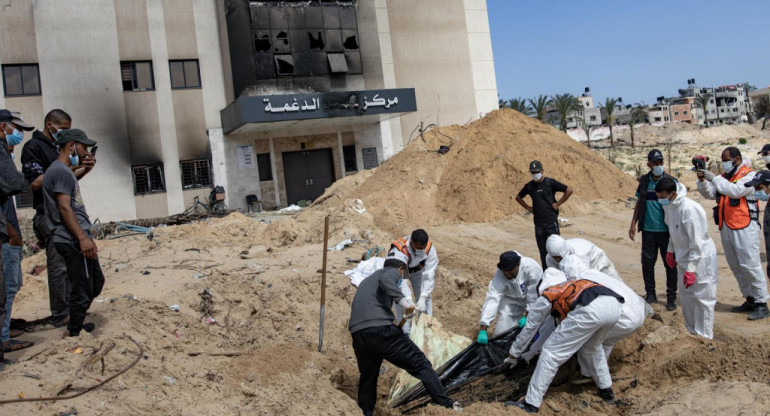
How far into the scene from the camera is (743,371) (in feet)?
17.1

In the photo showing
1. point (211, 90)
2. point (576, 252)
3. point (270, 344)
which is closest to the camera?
point (576, 252)

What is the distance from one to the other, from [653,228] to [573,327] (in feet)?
10.0

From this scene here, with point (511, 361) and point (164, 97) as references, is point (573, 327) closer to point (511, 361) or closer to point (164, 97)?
point (511, 361)

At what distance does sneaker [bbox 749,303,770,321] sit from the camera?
22.2ft

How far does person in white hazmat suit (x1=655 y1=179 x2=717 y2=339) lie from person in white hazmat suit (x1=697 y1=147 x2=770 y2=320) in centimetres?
85

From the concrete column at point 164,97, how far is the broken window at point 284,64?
3.80m

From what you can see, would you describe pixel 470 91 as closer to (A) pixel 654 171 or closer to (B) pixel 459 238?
(B) pixel 459 238

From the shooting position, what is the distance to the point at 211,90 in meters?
21.5

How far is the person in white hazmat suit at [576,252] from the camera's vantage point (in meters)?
6.34

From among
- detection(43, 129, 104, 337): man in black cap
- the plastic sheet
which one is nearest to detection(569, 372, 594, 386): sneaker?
the plastic sheet

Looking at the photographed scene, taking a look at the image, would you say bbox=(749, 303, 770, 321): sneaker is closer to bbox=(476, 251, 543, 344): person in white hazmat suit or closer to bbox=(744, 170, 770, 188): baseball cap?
bbox=(744, 170, 770, 188): baseball cap

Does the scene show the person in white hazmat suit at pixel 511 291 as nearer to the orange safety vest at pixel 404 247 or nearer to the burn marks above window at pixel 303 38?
the orange safety vest at pixel 404 247

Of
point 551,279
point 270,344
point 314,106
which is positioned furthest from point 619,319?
point 314,106

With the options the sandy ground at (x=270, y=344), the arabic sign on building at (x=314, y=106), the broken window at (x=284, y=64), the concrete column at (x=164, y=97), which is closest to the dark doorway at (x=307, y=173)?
the arabic sign on building at (x=314, y=106)
